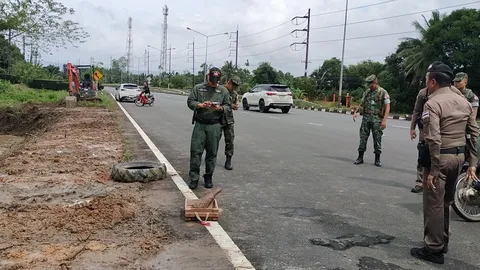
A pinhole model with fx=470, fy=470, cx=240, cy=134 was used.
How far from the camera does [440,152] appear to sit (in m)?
4.29

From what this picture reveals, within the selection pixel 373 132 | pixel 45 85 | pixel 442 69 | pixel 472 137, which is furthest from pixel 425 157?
pixel 45 85

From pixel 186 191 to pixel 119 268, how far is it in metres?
2.71

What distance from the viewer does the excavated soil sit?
4051 millimetres

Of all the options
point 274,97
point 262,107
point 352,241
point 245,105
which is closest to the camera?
point 352,241

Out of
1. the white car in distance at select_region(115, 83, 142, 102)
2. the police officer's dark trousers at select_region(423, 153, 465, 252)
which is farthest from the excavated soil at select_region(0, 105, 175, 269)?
the white car in distance at select_region(115, 83, 142, 102)

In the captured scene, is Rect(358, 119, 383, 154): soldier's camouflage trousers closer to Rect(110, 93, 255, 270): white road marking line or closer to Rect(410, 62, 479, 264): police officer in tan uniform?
Rect(110, 93, 255, 270): white road marking line

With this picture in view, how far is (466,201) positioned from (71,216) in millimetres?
4528

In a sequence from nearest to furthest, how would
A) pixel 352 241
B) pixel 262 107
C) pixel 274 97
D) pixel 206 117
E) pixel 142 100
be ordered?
pixel 352 241 < pixel 206 117 < pixel 274 97 < pixel 262 107 < pixel 142 100

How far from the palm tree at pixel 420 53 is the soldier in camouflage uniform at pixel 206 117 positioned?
104 feet

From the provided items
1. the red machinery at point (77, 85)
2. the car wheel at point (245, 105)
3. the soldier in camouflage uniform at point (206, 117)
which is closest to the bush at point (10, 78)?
the red machinery at point (77, 85)

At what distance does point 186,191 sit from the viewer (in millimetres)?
6488

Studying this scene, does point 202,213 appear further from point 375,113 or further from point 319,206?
point 375,113


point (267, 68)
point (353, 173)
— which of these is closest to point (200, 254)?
point (353, 173)

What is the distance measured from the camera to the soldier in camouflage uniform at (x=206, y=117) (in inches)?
261
